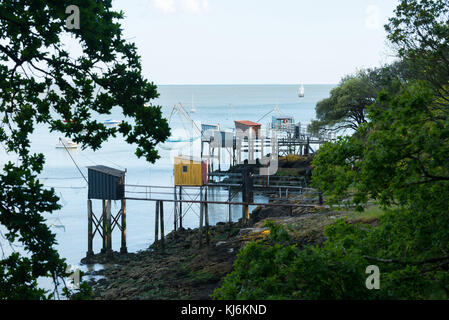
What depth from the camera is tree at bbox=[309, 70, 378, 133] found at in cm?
4978

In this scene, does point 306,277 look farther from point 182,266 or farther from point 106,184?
point 106,184

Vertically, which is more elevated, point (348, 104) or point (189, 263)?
point (348, 104)

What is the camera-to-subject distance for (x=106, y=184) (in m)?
30.2

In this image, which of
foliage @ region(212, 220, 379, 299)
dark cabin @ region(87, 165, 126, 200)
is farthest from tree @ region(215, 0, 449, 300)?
dark cabin @ region(87, 165, 126, 200)

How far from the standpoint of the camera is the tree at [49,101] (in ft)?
29.9

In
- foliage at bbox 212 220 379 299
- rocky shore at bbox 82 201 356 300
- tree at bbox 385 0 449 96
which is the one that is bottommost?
rocky shore at bbox 82 201 356 300

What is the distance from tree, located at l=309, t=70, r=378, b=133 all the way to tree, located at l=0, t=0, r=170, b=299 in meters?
40.0

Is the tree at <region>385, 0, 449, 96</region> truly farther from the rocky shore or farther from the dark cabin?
the dark cabin

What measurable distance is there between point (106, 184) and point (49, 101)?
2018 cm

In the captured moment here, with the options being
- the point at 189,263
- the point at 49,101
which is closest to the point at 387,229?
the point at 49,101

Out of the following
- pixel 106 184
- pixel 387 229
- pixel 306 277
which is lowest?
pixel 306 277

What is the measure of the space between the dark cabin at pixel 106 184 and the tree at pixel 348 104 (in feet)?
86.1
